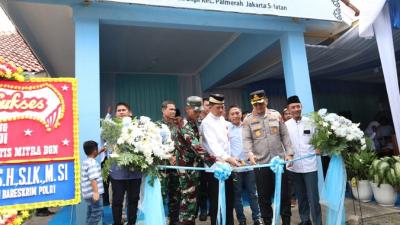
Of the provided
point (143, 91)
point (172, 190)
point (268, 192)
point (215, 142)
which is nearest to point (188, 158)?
point (172, 190)

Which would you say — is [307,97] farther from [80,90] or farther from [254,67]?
[80,90]

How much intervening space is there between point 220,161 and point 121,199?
126 centimetres

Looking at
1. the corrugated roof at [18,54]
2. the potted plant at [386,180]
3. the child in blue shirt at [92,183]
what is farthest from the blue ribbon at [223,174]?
the corrugated roof at [18,54]

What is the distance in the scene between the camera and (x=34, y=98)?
8.46 feet

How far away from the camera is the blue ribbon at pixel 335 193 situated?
3.02m

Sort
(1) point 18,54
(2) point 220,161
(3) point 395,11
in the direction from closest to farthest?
1. (2) point 220,161
2. (3) point 395,11
3. (1) point 18,54

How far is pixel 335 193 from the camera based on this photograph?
120 inches

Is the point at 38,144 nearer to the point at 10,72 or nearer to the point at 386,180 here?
the point at 10,72

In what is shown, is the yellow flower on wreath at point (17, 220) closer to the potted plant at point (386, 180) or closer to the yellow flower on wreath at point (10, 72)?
the yellow flower on wreath at point (10, 72)

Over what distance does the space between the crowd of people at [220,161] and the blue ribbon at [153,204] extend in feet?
1.32

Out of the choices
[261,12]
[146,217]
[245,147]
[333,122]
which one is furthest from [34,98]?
[261,12]

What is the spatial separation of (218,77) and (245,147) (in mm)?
3963

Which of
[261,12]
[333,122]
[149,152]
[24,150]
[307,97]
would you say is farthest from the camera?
[307,97]

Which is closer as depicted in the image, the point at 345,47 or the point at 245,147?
the point at 245,147
